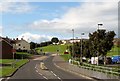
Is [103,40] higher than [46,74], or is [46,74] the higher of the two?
[103,40]

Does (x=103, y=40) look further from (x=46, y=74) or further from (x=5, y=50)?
(x=5, y=50)

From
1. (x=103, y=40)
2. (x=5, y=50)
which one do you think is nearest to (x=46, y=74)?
(x=103, y=40)

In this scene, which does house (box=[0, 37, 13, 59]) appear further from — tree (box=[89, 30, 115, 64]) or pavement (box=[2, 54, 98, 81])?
tree (box=[89, 30, 115, 64])

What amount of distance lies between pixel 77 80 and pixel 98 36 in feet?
77.9

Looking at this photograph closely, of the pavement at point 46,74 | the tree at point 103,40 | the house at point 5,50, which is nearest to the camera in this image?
the pavement at point 46,74

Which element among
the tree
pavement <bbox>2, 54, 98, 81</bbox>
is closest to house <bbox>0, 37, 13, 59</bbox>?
pavement <bbox>2, 54, 98, 81</bbox>

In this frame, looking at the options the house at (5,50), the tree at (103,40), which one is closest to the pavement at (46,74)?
the tree at (103,40)

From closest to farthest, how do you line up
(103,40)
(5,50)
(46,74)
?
(46,74) → (103,40) → (5,50)

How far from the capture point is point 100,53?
5872 centimetres

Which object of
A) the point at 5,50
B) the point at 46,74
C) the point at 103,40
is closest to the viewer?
the point at 46,74

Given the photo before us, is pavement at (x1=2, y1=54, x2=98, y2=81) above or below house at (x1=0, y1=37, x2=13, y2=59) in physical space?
below

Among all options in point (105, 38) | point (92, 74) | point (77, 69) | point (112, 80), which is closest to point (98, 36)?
point (105, 38)

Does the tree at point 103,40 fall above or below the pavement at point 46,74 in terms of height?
above

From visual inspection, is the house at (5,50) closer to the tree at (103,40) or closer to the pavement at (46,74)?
the pavement at (46,74)
